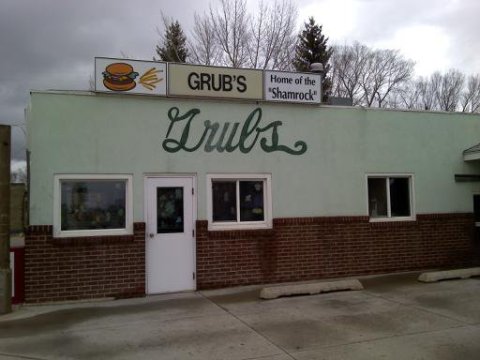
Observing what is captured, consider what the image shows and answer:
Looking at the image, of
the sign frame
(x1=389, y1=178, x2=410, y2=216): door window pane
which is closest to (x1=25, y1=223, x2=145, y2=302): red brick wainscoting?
the sign frame

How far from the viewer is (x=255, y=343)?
6.35 meters

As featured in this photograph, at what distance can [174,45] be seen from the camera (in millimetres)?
31906

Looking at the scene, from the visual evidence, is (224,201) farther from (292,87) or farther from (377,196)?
(377,196)

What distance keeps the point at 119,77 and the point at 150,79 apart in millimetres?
591

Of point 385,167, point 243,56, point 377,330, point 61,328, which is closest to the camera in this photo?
point 377,330

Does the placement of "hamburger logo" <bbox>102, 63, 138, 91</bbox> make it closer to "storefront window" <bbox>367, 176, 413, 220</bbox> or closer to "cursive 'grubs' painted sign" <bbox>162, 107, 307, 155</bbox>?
"cursive 'grubs' painted sign" <bbox>162, 107, 307, 155</bbox>

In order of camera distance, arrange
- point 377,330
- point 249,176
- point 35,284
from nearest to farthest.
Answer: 1. point 377,330
2. point 35,284
3. point 249,176

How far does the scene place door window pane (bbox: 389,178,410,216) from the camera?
11.7m

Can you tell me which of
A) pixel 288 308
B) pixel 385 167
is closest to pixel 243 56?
pixel 385 167

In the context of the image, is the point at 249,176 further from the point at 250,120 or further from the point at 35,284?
the point at 35,284

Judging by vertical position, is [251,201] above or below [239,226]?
above

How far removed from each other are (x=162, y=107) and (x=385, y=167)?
17.3ft

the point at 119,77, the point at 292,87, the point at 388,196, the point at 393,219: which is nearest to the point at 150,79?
the point at 119,77

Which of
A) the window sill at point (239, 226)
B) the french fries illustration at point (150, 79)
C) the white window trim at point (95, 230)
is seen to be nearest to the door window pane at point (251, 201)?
the window sill at point (239, 226)
